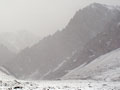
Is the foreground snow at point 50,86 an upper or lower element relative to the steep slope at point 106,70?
lower

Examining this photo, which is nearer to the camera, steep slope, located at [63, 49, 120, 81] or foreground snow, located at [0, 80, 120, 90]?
foreground snow, located at [0, 80, 120, 90]

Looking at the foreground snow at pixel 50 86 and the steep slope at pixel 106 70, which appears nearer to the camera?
the foreground snow at pixel 50 86

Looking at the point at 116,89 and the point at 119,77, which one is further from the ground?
the point at 119,77

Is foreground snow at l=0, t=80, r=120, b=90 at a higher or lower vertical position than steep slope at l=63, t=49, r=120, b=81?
lower

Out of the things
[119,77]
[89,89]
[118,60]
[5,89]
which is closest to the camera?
[5,89]

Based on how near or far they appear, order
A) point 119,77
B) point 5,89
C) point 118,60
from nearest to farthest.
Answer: point 5,89, point 119,77, point 118,60

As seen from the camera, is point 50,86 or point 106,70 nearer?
point 50,86

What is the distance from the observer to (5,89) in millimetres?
25859

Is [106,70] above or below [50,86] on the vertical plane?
above

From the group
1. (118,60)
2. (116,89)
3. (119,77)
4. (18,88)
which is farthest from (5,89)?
(118,60)

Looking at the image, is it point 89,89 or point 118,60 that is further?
point 118,60

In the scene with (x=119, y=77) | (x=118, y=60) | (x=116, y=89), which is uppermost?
(x=118, y=60)

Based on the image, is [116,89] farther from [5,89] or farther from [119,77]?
[119,77]

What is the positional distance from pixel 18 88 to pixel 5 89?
1.35 m
